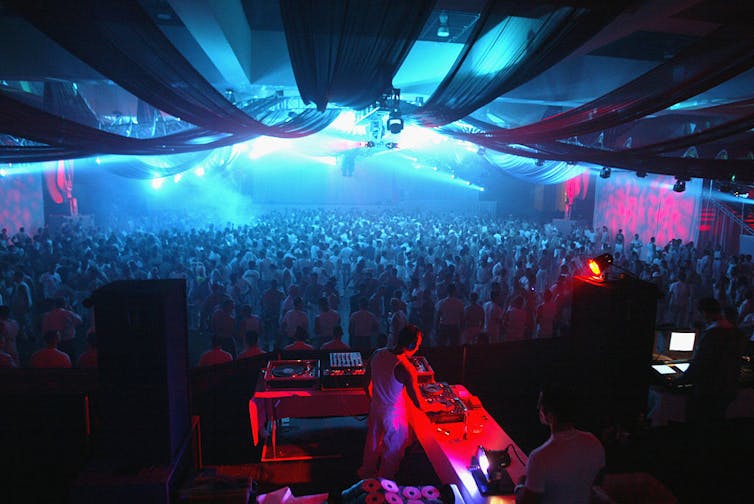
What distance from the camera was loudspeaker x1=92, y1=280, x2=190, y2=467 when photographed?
274cm

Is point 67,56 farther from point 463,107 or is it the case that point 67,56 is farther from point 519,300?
point 519,300

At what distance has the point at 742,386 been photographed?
177 inches

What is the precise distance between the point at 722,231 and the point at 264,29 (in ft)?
44.4

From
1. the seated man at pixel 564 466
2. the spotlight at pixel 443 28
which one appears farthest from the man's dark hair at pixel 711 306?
the spotlight at pixel 443 28

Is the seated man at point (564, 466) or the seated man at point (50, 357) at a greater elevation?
the seated man at point (564, 466)

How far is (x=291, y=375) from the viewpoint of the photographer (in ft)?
13.1

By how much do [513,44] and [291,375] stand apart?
2950mm

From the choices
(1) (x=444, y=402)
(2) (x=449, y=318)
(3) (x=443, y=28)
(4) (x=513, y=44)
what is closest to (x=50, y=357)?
(1) (x=444, y=402)

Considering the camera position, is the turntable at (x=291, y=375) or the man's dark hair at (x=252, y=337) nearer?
the turntable at (x=291, y=375)

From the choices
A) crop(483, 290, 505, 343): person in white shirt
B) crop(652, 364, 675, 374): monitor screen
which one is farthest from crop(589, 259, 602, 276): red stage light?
crop(483, 290, 505, 343): person in white shirt

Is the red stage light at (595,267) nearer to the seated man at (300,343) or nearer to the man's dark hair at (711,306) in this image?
the man's dark hair at (711,306)

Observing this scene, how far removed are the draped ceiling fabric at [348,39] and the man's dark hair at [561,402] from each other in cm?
180

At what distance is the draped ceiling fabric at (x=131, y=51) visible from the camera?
6.16ft

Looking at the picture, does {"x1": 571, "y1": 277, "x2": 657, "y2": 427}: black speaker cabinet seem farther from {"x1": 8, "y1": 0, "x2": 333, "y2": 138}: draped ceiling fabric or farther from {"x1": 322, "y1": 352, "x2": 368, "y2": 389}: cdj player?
{"x1": 8, "y1": 0, "x2": 333, "y2": 138}: draped ceiling fabric
